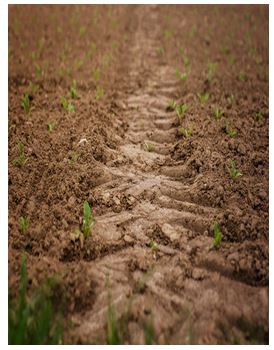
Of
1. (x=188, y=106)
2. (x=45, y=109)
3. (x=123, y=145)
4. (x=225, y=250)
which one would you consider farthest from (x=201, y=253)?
(x=45, y=109)

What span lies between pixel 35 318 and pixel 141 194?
1.40 metres

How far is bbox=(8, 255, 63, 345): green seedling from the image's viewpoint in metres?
1.60

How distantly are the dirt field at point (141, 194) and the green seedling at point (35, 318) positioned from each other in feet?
0.07

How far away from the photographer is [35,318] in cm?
171

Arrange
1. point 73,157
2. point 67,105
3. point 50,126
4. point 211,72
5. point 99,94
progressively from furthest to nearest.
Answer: point 211,72
point 99,94
point 67,105
point 50,126
point 73,157

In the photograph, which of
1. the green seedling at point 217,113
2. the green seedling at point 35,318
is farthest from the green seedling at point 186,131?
the green seedling at point 35,318

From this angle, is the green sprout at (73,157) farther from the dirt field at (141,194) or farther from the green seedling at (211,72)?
the green seedling at (211,72)

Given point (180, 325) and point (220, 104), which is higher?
point (220, 104)

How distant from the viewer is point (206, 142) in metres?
3.40

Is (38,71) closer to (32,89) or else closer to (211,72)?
(32,89)

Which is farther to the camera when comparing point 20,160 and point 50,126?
point 50,126

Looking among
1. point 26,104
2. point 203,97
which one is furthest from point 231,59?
point 26,104
